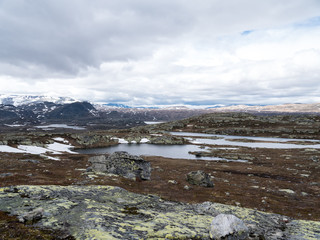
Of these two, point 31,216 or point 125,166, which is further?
point 125,166

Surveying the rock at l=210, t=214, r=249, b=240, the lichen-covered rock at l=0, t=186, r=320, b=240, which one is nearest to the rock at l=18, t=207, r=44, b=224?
the lichen-covered rock at l=0, t=186, r=320, b=240

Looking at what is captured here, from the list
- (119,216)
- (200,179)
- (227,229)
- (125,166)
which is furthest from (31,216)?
(200,179)

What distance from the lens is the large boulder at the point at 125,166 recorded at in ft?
108

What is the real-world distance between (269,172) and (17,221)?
6216cm

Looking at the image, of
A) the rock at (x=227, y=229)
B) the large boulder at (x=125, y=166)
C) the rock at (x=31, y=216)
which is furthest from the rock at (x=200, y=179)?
the rock at (x=31, y=216)

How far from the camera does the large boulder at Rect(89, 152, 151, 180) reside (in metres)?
33.0

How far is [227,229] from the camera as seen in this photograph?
27.9ft

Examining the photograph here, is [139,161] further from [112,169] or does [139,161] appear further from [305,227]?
[305,227]

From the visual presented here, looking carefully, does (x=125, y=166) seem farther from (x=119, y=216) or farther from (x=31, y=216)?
(x=31, y=216)

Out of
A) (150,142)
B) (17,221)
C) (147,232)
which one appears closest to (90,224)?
(147,232)

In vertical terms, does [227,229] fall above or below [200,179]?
above

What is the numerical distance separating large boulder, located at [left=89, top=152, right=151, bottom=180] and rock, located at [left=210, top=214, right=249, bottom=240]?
2480 centimetres

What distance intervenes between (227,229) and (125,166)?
2687 cm

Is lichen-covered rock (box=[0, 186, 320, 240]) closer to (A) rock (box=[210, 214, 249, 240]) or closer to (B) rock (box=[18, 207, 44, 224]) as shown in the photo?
(B) rock (box=[18, 207, 44, 224])
